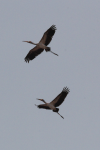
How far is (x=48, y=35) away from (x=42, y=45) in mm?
1242

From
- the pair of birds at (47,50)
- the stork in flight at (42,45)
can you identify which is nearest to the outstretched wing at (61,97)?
the pair of birds at (47,50)

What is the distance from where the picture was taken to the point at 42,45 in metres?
37.2

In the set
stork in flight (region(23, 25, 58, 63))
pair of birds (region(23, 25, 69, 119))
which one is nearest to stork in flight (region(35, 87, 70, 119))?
pair of birds (region(23, 25, 69, 119))

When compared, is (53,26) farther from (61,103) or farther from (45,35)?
(61,103)

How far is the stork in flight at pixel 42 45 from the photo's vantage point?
36.2 metres

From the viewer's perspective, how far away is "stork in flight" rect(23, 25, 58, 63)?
36188 millimetres

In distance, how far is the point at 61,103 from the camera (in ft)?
115

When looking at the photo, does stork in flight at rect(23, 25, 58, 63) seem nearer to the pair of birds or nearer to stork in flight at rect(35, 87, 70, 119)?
the pair of birds

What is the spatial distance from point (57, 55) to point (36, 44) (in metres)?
2.51

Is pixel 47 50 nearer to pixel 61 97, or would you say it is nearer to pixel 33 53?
pixel 33 53

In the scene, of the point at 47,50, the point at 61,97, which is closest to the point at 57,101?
the point at 61,97

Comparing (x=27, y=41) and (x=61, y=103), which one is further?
(x=27, y=41)

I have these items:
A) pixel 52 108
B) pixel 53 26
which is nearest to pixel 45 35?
pixel 53 26

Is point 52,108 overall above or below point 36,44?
below
